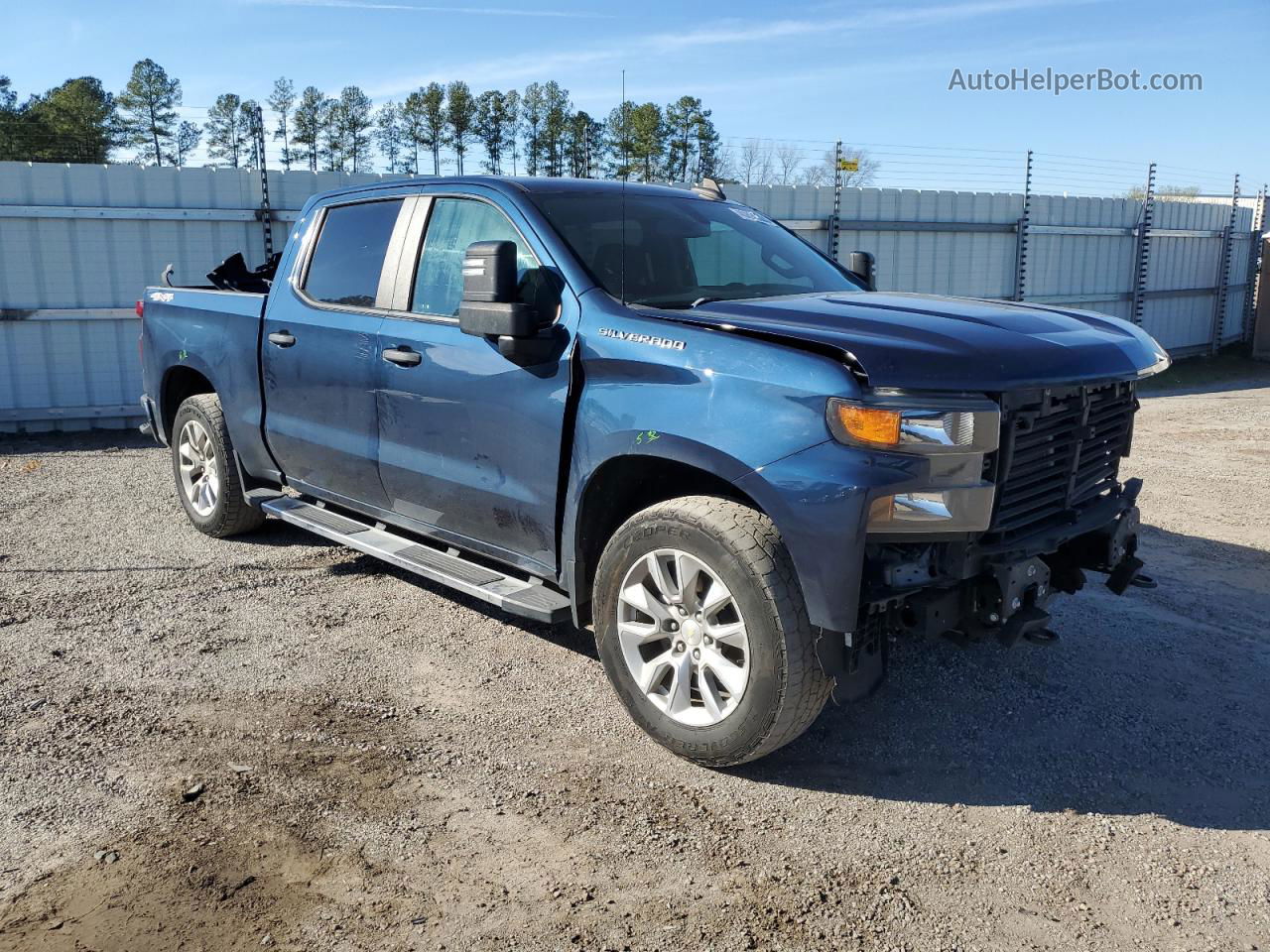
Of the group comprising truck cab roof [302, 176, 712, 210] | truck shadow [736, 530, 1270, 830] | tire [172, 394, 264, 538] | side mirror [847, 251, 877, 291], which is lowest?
truck shadow [736, 530, 1270, 830]

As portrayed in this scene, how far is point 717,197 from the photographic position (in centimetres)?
517

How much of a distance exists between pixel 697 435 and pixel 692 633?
2.22 ft

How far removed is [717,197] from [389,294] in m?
1.66

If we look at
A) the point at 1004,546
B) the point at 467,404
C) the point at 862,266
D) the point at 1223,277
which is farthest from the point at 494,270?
the point at 1223,277

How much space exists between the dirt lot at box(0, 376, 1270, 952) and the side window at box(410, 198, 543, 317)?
1.54 meters

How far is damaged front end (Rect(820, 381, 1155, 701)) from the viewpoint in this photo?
324cm

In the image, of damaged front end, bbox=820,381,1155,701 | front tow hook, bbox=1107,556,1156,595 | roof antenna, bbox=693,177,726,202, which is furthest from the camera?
roof antenna, bbox=693,177,726,202

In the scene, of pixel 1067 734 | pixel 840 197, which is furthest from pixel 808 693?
pixel 840 197

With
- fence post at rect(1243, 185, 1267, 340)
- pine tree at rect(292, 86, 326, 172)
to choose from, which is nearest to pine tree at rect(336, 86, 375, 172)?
pine tree at rect(292, 86, 326, 172)

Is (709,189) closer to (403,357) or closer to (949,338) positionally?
(403,357)

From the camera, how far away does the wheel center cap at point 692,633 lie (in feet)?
11.6

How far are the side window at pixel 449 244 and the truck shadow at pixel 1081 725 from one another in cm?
227

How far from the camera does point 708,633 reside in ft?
11.5

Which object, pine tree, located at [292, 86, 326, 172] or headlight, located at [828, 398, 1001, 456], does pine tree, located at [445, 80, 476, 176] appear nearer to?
pine tree, located at [292, 86, 326, 172]
